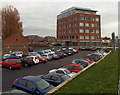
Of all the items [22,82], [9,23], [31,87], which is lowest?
[31,87]

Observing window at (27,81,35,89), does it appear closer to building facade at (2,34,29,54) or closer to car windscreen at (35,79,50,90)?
car windscreen at (35,79,50,90)

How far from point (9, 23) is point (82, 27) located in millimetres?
36642

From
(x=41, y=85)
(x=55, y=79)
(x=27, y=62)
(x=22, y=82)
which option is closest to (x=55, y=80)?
(x=55, y=79)

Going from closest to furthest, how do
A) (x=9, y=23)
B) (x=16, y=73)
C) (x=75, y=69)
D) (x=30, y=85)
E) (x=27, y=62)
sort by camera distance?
1. (x=30, y=85)
2. (x=75, y=69)
3. (x=16, y=73)
4. (x=27, y=62)
5. (x=9, y=23)

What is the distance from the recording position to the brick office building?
229 feet

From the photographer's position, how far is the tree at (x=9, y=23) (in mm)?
48169

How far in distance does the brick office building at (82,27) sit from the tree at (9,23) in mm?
30666

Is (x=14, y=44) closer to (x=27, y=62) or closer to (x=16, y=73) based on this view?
(x=27, y=62)

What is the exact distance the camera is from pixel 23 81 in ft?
29.3

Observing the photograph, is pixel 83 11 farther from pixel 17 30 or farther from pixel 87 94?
pixel 87 94

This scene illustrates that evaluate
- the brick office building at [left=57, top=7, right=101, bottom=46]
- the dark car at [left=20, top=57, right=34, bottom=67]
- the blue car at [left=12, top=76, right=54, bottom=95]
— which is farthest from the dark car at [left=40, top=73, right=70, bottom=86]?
the brick office building at [left=57, top=7, right=101, bottom=46]

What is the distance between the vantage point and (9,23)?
159 feet

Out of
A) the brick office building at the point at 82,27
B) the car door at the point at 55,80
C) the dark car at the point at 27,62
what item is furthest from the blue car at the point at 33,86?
the brick office building at the point at 82,27

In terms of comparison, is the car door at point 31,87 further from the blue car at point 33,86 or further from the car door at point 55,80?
the car door at point 55,80
